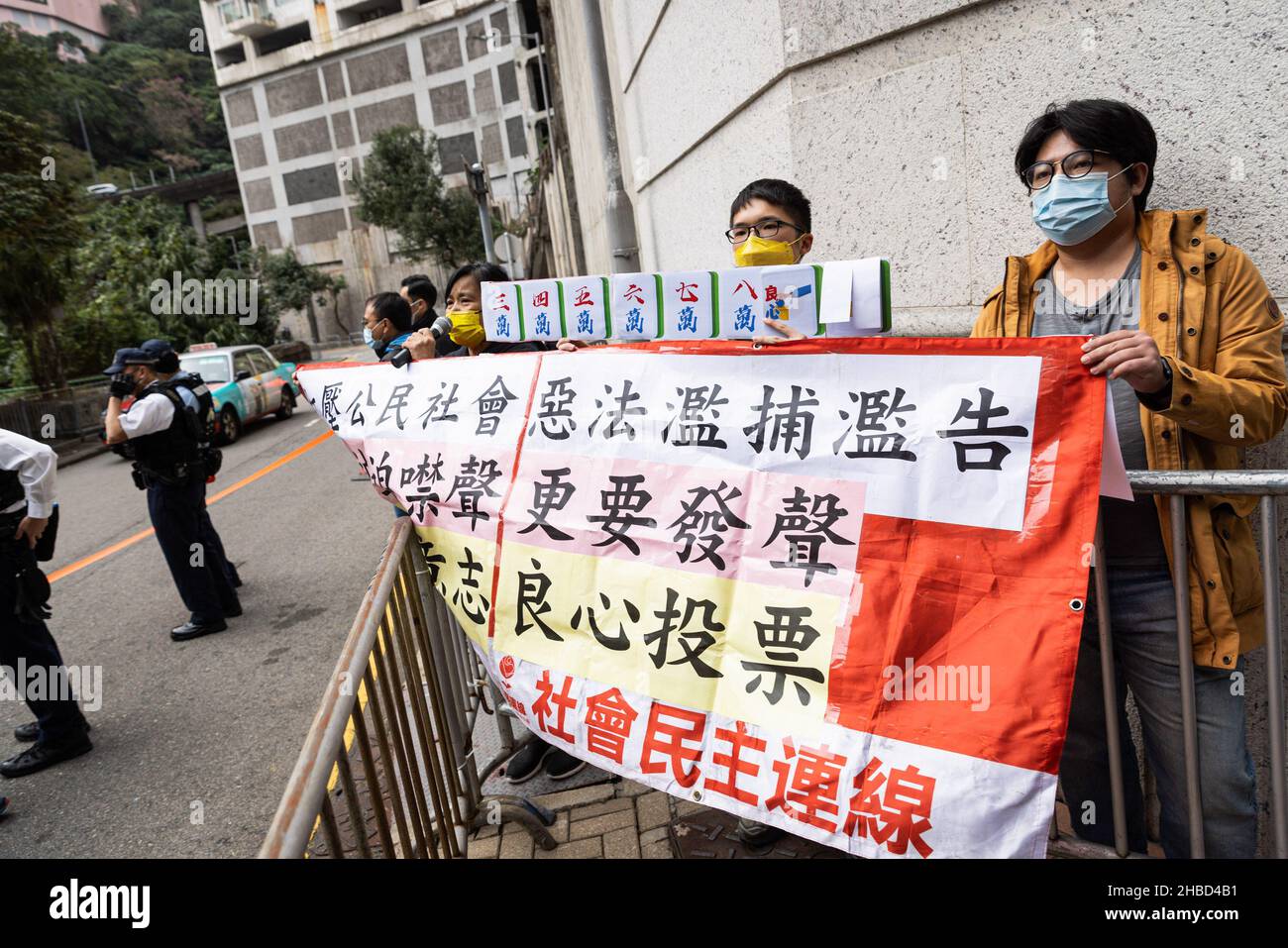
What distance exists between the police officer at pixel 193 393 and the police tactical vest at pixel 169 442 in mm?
79

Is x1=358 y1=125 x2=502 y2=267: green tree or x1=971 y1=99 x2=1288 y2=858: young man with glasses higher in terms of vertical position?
x1=358 y1=125 x2=502 y2=267: green tree

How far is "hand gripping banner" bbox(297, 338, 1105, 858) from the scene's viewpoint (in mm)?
1844

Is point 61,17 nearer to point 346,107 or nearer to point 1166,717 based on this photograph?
point 346,107

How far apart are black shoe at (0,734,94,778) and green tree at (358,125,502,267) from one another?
143 ft

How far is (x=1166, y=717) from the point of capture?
2.00 m

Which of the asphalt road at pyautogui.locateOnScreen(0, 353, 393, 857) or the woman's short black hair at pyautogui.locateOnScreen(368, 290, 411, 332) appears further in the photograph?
the woman's short black hair at pyautogui.locateOnScreen(368, 290, 411, 332)

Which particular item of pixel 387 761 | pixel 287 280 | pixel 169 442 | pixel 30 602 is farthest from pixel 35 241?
pixel 287 280

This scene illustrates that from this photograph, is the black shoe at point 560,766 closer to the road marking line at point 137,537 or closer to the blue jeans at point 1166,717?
the blue jeans at point 1166,717

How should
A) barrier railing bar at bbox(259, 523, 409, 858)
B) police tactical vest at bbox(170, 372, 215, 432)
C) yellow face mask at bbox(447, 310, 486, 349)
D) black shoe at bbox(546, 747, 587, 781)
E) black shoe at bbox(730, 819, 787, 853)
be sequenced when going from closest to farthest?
1. barrier railing bar at bbox(259, 523, 409, 858)
2. black shoe at bbox(730, 819, 787, 853)
3. black shoe at bbox(546, 747, 587, 781)
4. yellow face mask at bbox(447, 310, 486, 349)
5. police tactical vest at bbox(170, 372, 215, 432)

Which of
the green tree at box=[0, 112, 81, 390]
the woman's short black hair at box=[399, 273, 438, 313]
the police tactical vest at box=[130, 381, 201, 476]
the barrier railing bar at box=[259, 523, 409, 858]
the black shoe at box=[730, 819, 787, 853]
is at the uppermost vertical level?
the green tree at box=[0, 112, 81, 390]

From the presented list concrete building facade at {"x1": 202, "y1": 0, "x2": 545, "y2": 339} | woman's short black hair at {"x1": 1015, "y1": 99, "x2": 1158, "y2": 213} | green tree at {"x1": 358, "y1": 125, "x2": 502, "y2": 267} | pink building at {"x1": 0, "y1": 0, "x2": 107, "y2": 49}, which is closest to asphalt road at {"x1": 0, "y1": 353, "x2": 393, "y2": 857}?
woman's short black hair at {"x1": 1015, "y1": 99, "x2": 1158, "y2": 213}

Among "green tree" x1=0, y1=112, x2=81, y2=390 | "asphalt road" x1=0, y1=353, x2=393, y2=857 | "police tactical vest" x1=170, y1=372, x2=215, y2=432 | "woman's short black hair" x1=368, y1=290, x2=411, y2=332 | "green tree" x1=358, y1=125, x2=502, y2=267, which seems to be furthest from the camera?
"green tree" x1=358, y1=125, x2=502, y2=267

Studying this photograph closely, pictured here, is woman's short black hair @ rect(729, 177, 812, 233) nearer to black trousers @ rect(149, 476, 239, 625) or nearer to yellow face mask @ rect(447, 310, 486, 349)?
yellow face mask @ rect(447, 310, 486, 349)

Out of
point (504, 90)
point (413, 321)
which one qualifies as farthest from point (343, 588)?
point (504, 90)
